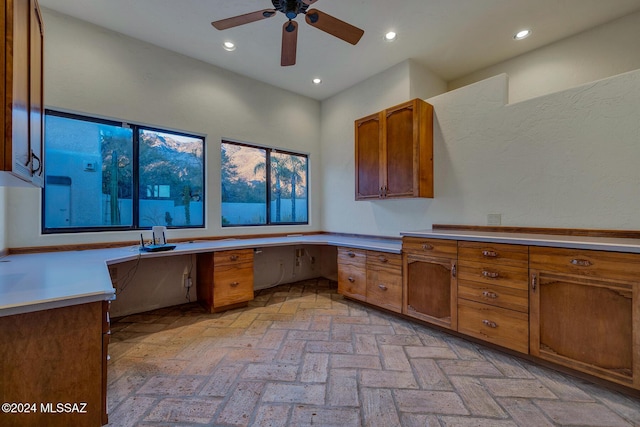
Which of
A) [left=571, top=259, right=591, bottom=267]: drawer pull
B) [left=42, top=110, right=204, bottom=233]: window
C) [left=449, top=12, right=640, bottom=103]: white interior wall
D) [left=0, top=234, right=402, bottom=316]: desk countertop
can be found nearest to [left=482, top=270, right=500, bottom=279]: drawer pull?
[left=571, top=259, right=591, bottom=267]: drawer pull

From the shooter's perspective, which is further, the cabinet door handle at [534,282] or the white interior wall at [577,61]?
the white interior wall at [577,61]

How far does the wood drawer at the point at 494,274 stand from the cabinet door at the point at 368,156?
141 cm

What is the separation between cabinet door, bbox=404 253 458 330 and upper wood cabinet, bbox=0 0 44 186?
2.86 metres

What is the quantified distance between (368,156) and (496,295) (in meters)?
2.18

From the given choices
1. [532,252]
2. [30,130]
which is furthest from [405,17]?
[30,130]

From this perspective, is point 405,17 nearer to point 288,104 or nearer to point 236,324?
point 288,104

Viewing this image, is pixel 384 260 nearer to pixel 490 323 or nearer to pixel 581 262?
pixel 490 323

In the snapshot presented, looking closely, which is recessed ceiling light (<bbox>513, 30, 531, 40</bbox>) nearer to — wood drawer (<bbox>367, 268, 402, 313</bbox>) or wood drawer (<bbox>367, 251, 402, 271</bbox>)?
wood drawer (<bbox>367, 251, 402, 271</bbox>)

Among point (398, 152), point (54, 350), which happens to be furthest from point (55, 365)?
point (398, 152)

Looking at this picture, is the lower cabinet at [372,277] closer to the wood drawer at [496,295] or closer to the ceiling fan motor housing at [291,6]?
the wood drawer at [496,295]

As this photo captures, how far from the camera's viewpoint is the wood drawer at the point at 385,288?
2871mm

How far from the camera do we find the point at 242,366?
2.06 meters

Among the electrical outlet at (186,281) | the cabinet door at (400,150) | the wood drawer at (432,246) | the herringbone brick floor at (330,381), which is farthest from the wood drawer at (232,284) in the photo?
the cabinet door at (400,150)

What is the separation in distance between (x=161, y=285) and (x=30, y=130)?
7.98 ft
